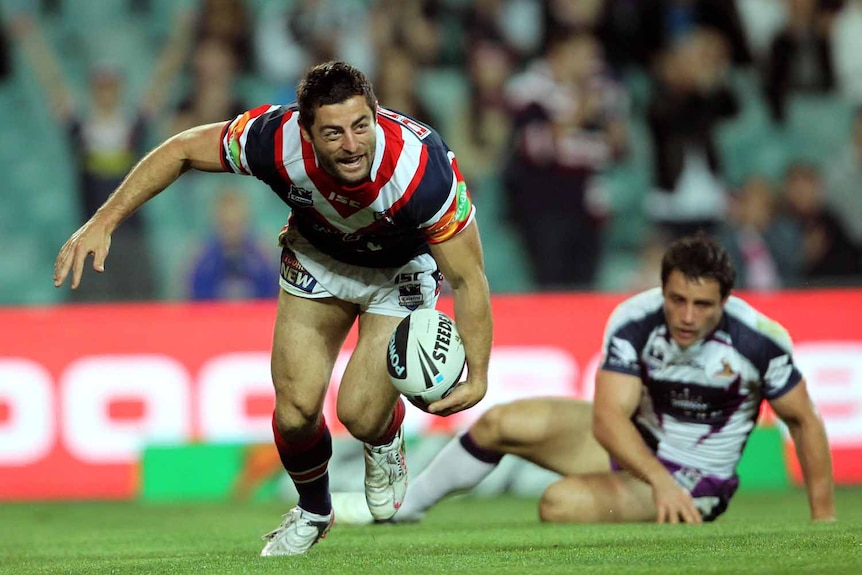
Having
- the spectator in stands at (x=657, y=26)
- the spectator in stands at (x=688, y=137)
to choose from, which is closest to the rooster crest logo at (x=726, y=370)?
the spectator in stands at (x=688, y=137)

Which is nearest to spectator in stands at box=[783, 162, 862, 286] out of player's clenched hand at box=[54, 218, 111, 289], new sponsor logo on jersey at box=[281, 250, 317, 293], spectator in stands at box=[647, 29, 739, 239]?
spectator in stands at box=[647, 29, 739, 239]

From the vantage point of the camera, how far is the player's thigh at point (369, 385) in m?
5.57

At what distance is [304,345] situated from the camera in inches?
219

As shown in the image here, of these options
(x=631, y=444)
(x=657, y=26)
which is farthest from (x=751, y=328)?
(x=657, y=26)

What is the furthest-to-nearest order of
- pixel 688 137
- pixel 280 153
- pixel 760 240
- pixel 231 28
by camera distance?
pixel 231 28
pixel 688 137
pixel 760 240
pixel 280 153

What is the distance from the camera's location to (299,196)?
5.16 m

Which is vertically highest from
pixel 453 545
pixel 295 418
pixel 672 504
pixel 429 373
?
pixel 429 373

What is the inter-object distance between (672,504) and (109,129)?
7.00 meters

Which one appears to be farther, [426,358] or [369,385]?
[369,385]

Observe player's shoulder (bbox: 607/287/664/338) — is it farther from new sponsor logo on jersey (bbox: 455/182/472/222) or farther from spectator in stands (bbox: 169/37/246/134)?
spectator in stands (bbox: 169/37/246/134)

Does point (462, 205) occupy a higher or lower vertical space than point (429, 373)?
higher

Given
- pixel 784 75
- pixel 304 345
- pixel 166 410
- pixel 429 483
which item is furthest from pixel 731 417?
pixel 784 75

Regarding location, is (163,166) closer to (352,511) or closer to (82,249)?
(82,249)

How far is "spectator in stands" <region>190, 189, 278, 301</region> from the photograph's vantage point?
1055cm
